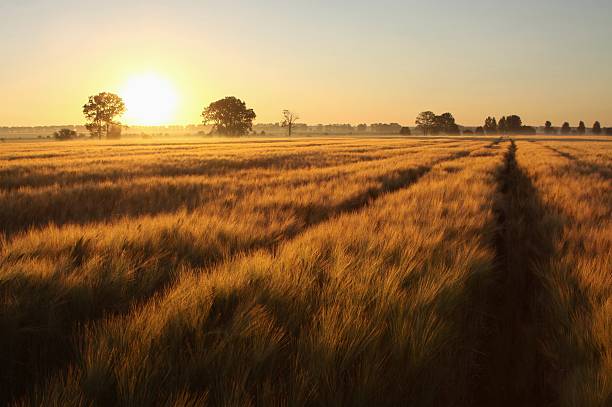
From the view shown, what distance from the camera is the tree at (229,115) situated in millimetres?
98625

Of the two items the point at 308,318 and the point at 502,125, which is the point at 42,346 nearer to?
the point at 308,318

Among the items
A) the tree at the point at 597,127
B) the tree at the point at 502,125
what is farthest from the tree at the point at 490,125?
the tree at the point at 597,127

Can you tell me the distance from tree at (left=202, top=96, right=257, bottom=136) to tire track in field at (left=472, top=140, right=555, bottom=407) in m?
101

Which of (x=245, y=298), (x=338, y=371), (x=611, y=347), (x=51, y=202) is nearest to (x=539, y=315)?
(x=611, y=347)

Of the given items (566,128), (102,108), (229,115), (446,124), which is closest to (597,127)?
(566,128)

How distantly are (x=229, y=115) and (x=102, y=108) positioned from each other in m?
30.8

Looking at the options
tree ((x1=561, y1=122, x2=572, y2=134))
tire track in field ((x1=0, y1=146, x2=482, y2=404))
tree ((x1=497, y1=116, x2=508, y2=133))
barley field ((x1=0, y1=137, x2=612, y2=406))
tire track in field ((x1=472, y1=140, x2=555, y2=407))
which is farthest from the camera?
tree ((x1=561, y1=122, x2=572, y2=134))

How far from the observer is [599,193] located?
7031mm

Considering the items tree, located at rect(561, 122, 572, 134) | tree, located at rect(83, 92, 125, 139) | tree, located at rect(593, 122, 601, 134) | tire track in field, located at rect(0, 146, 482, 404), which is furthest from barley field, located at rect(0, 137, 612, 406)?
tree, located at rect(561, 122, 572, 134)

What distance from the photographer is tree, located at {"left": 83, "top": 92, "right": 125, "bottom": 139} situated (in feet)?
275

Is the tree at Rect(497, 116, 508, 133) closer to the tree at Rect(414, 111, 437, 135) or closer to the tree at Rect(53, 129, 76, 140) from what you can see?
the tree at Rect(414, 111, 437, 135)

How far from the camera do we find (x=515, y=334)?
2367mm

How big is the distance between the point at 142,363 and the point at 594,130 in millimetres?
206808

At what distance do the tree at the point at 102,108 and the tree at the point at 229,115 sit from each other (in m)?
21.6
